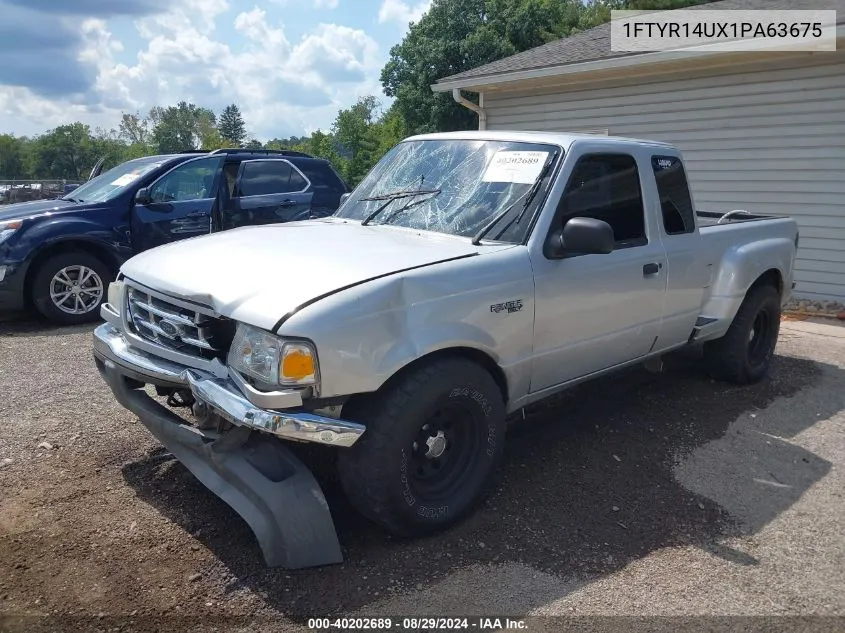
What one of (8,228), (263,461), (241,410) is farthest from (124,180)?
(241,410)

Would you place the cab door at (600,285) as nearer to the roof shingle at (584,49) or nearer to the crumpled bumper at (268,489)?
the crumpled bumper at (268,489)

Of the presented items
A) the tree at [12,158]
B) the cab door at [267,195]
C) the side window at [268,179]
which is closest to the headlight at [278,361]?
the cab door at [267,195]

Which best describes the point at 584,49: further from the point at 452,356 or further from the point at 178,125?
the point at 178,125

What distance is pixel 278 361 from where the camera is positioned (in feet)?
9.06

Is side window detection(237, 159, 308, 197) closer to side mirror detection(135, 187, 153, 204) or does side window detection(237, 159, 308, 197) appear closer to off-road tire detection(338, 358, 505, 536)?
side mirror detection(135, 187, 153, 204)

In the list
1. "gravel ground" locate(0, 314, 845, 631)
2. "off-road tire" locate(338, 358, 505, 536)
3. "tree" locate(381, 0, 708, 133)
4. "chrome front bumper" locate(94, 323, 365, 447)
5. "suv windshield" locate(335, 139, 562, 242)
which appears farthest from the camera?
"tree" locate(381, 0, 708, 133)

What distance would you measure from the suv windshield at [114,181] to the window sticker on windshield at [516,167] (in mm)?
5436

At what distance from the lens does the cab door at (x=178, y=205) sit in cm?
781

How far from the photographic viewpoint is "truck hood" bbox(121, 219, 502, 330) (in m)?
2.93

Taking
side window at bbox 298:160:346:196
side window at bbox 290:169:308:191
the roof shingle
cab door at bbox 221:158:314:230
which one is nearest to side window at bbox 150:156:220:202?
cab door at bbox 221:158:314:230

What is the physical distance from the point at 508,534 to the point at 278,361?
4.81 ft

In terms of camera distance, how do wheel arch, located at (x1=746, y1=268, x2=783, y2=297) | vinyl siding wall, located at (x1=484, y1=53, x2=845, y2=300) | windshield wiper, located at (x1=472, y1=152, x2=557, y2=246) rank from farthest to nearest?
vinyl siding wall, located at (x1=484, y1=53, x2=845, y2=300) → wheel arch, located at (x1=746, y1=268, x2=783, y2=297) → windshield wiper, located at (x1=472, y1=152, x2=557, y2=246)

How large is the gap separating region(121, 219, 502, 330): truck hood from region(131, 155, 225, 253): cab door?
4.23 metres

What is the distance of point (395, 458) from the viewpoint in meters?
3.00
